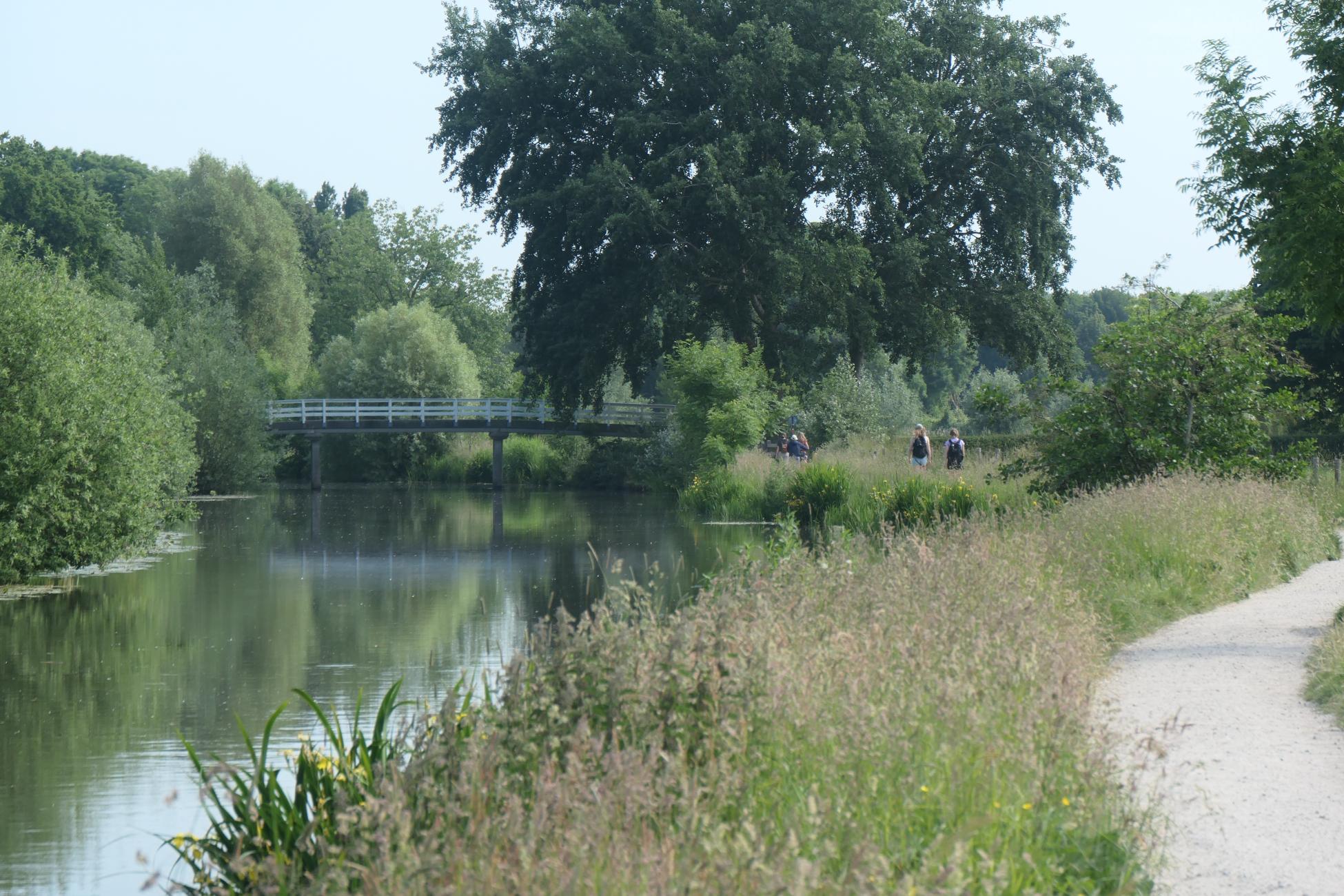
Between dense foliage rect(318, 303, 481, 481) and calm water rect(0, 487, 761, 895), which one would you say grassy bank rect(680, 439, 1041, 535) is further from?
dense foliage rect(318, 303, 481, 481)

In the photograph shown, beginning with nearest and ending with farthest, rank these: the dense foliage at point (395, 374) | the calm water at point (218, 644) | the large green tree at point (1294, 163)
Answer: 1. the calm water at point (218, 644)
2. the large green tree at point (1294, 163)
3. the dense foliage at point (395, 374)

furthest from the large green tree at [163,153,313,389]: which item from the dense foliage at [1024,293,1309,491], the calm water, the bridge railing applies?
the dense foliage at [1024,293,1309,491]

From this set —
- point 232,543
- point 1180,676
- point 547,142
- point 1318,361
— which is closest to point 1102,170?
point 1318,361

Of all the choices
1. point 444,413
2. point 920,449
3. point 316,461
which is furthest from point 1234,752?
point 316,461

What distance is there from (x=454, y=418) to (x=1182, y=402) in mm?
35476

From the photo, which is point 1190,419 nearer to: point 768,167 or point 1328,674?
point 1328,674

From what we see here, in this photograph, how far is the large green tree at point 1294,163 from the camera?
11914 mm

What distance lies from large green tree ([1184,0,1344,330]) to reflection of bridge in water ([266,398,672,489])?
33470 mm

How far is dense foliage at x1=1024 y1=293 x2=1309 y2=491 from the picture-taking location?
60.0 feet

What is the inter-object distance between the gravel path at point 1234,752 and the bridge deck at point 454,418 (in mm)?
36241

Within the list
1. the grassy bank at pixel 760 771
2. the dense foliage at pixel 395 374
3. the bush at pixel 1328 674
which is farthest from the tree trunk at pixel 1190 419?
the dense foliage at pixel 395 374

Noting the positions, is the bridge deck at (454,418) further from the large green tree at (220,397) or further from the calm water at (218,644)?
the calm water at (218,644)

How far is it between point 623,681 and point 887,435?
35440 mm

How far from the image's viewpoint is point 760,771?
523cm
